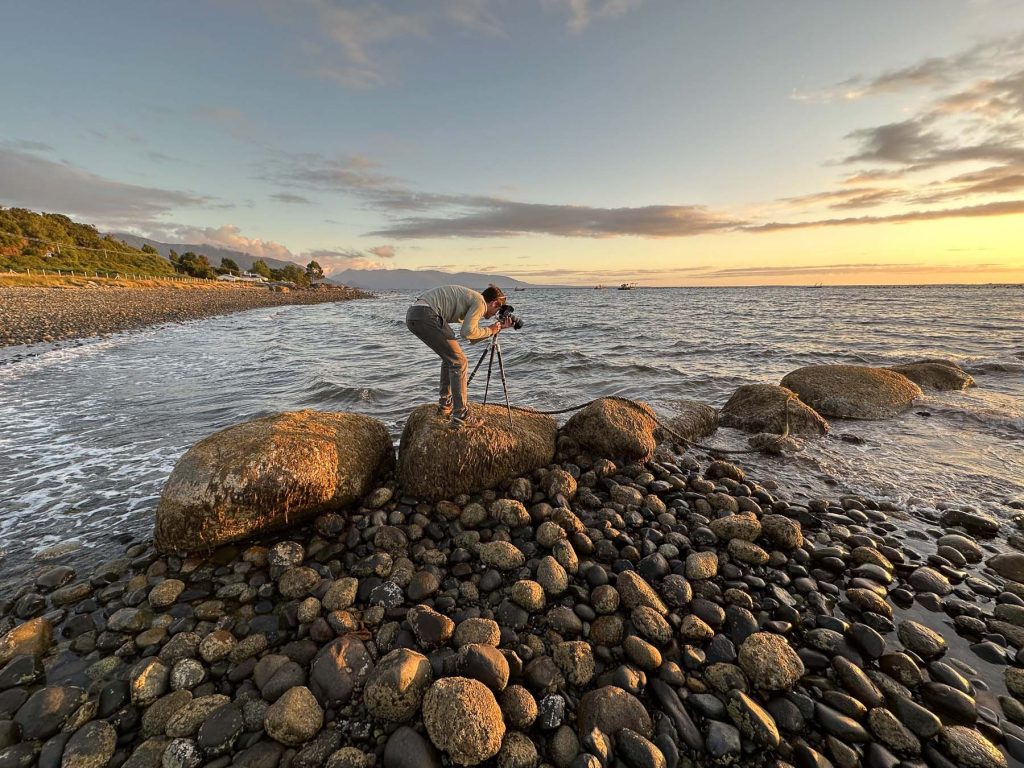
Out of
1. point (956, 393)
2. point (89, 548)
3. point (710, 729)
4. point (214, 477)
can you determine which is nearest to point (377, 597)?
point (214, 477)

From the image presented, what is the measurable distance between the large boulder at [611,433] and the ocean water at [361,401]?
7.94ft

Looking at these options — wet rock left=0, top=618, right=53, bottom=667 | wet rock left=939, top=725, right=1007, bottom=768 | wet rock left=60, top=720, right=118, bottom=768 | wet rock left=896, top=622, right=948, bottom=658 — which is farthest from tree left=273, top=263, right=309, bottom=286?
wet rock left=939, top=725, right=1007, bottom=768

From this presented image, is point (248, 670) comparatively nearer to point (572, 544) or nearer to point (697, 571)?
point (572, 544)

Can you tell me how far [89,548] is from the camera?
5.42 m

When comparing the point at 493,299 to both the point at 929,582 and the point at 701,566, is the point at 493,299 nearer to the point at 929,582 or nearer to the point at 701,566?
the point at 701,566

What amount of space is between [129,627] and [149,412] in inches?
372

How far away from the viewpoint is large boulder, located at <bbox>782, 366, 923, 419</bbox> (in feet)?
36.2

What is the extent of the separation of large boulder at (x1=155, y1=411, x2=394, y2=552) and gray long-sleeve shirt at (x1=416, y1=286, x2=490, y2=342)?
8.82 feet

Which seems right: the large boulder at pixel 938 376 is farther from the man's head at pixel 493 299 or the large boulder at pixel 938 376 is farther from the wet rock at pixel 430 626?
the wet rock at pixel 430 626

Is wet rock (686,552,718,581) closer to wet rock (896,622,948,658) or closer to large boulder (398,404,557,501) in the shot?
wet rock (896,622,948,658)

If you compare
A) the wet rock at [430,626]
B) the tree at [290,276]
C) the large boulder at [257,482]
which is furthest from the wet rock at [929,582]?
the tree at [290,276]

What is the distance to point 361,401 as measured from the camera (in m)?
13.1

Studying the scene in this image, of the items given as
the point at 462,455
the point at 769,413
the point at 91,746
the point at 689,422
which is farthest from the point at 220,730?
the point at 769,413

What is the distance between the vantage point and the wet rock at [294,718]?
3.02 m
